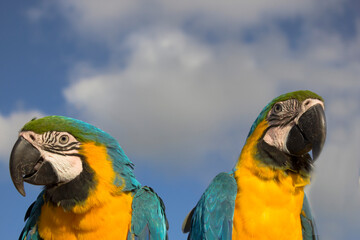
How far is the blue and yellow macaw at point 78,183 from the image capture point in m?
3.72

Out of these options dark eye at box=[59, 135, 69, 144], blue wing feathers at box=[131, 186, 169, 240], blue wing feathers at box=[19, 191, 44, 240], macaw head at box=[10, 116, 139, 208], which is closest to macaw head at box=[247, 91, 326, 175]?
blue wing feathers at box=[131, 186, 169, 240]

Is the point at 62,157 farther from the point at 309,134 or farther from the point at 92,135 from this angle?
the point at 309,134

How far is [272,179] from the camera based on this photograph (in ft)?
12.5

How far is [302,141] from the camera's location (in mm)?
3830

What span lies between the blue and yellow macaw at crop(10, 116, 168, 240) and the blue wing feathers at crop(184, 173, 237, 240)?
0.43 meters

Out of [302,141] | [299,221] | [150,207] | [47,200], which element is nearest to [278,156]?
[302,141]

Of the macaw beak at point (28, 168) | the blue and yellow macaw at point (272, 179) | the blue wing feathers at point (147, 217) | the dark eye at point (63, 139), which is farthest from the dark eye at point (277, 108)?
the macaw beak at point (28, 168)

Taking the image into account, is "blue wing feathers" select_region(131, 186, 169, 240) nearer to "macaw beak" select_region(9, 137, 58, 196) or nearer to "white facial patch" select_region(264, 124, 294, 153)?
"macaw beak" select_region(9, 137, 58, 196)

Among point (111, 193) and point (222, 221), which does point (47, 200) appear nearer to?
point (111, 193)

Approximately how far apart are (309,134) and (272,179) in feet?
1.78

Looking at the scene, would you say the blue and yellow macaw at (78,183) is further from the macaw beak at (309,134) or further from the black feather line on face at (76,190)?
the macaw beak at (309,134)

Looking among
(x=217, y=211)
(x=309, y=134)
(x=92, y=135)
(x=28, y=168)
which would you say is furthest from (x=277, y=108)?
(x=28, y=168)

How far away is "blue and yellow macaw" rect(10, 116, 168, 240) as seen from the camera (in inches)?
146

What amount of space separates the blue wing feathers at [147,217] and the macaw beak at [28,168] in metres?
0.79
